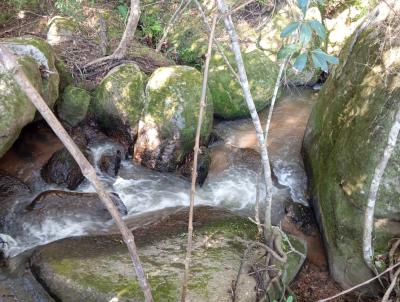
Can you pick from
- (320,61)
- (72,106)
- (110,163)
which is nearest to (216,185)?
(110,163)

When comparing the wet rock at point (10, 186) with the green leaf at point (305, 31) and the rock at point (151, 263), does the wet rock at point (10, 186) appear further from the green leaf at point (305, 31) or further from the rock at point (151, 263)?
the green leaf at point (305, 31)

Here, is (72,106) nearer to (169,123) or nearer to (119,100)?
(119,100)

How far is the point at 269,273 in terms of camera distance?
3.91 metres

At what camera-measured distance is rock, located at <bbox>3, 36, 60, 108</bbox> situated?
5773 millimetres

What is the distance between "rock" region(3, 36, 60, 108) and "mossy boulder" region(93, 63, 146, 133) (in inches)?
28.4

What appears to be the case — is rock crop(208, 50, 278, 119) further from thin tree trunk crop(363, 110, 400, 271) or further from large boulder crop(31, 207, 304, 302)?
thin tree trunk crop(363, 110, 400, 271)

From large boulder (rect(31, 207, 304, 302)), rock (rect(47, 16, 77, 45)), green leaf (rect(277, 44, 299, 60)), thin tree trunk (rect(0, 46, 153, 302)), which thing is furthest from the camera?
rock (rect(47, 16, 77, 45))

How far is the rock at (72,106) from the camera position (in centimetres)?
647

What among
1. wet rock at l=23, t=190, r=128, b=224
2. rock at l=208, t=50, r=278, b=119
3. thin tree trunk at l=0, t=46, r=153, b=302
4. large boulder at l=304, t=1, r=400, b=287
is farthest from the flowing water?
thin tree trunk at l=0, t=46, r=153, b=302

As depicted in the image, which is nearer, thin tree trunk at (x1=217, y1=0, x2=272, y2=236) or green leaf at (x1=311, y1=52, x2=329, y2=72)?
green leaf at (x1=311, y1=52, x2=329, y2=72)

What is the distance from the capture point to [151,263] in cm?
394

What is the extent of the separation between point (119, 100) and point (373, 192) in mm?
4136

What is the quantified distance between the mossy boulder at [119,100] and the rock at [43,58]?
0.72 meters

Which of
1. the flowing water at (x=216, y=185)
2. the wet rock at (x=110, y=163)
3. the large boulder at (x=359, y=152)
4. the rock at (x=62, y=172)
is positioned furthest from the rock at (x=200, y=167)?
A: the large boulder at (x=359, y=152)
